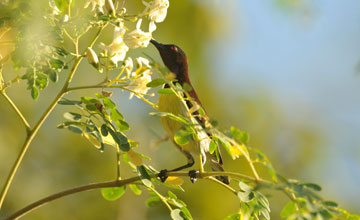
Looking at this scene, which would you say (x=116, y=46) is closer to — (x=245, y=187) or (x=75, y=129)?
(x=75, y=129)

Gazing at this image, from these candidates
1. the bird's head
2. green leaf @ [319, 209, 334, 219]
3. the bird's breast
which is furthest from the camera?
the bird's head

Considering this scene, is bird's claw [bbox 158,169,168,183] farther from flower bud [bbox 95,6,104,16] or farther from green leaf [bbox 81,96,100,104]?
flower bud [bbox 95,6,104,16]

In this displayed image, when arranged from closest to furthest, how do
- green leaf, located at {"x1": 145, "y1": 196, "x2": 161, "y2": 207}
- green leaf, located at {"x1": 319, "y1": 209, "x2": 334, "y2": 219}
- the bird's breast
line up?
1. green leaf, located at {"x1": 319, "y1": 209, "x2": 334, "y2": 219}
2. green leaf, located at {"x1": 145, "y1": 196, "x2": 161, "y2": 207}
3. the bird's breast

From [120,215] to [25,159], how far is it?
42.5 inches

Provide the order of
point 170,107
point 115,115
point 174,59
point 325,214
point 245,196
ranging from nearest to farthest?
point 325,214 < point 245,196 < point 115,115 < point 170,107 < point 174,59

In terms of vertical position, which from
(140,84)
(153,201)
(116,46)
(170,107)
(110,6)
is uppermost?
(110,6)

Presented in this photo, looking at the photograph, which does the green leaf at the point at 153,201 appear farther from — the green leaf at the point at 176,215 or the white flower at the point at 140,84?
the white flower at the point at 140,84

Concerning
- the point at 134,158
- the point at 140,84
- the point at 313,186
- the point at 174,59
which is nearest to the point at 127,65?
the point at 140,84

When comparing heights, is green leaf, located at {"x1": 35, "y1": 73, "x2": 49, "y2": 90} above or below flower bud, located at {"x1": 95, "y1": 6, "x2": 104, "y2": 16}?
below

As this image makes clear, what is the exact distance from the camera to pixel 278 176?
3.98 feet

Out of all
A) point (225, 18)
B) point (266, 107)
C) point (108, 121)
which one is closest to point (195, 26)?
point (225, 18)

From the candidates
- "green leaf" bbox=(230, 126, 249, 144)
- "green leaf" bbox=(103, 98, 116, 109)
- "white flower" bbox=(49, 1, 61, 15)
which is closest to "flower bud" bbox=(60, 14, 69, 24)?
"white flower" bbox=(49, 1, 61, 15)

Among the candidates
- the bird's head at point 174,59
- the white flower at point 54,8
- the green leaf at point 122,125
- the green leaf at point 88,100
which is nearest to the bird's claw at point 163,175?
the green leaf at point 122,125

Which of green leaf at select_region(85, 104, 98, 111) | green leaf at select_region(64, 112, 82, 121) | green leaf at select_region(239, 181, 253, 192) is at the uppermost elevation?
green leaf at select_region(85, 104, 98, 111)
